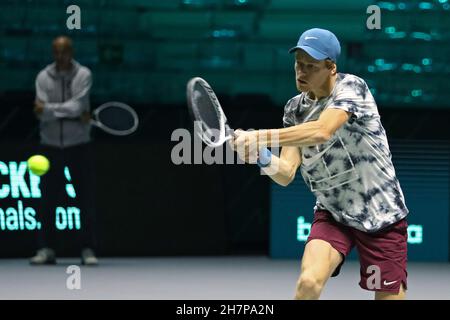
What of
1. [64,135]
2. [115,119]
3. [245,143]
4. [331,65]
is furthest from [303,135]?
[64,135]

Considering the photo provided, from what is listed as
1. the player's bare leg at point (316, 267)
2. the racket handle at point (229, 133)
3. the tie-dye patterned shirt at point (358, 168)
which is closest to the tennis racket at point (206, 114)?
the racket handle at point (229, 133)

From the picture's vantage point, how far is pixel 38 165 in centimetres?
891

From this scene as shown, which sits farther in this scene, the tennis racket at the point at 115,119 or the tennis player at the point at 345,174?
the tennis racket at the point at 115,119

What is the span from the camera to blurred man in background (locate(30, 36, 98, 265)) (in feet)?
29.6

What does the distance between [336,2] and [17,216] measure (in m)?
4.93

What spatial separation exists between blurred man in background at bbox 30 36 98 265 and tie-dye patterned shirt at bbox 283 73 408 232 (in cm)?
416

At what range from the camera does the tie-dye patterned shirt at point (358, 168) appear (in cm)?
505

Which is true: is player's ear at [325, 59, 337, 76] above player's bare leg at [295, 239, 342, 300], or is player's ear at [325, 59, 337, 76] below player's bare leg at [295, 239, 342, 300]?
above

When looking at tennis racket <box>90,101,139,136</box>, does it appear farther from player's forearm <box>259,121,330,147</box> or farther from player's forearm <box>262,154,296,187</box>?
player's forearm <box>259,121,330,147</box>

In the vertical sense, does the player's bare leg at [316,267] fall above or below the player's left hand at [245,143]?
below

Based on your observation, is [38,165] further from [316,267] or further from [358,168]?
[316,267]

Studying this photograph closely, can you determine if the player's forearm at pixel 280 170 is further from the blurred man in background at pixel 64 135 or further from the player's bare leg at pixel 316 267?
the blurred man in background at pixel 64 135

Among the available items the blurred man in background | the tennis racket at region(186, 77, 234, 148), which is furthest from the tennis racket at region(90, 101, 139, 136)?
the tennis racket at region(186, 77, 234, 148)
